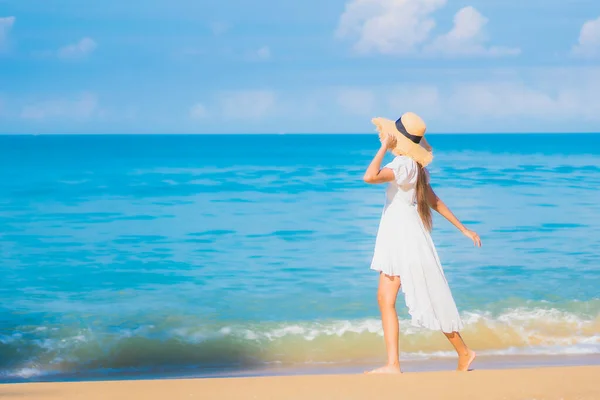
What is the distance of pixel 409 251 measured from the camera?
514 cm

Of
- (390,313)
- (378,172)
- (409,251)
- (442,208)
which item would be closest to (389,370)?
(390,313)

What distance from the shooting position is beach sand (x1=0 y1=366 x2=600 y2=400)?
482 centimetres

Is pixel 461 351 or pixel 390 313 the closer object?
pixel 390 313

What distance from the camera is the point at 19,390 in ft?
17.1

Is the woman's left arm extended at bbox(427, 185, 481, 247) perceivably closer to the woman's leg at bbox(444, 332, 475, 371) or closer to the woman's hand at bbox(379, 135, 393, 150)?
the woman's hand at bbox(379, 135, 393, 150)

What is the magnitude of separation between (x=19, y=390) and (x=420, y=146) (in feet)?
9.02

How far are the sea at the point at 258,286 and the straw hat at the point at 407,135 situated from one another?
118 inches

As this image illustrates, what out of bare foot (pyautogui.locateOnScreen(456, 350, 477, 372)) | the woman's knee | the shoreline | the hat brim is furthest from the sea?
the hat brim

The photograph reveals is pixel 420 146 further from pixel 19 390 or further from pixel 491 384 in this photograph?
pixel 19 390

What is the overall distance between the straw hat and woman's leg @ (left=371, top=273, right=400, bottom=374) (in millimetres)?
719

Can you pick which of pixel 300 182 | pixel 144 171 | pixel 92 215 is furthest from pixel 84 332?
pixel 144 171

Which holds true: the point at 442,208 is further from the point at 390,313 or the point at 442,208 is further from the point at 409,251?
the point at 390,313

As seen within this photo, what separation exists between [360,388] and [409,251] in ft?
2.73

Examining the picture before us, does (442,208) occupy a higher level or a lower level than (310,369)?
higher
